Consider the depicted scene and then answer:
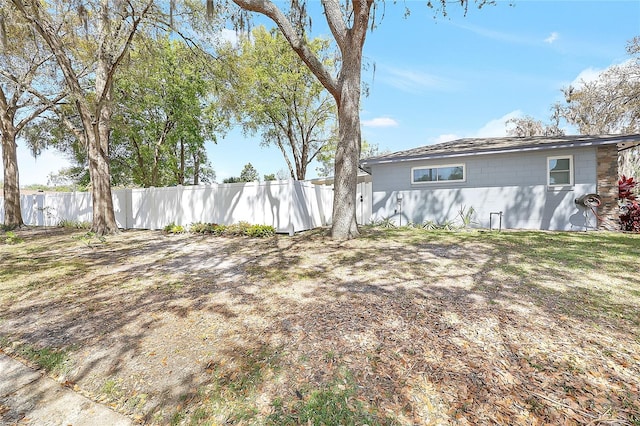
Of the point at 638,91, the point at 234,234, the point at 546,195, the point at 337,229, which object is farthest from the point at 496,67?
the point at 234,234

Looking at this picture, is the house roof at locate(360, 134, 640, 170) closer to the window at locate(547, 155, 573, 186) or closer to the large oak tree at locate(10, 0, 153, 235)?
the window at locate(547, 155, 573, 186)

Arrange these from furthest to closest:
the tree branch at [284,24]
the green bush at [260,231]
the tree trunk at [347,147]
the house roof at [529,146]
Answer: the green bush at [260,231] → the house roof at [529,146] → the tree trunk at [347,147] → the tree branch at [284,24]

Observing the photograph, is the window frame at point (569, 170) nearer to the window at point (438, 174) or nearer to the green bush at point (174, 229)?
the window at point (438, 174)

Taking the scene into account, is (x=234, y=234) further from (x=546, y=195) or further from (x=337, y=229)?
(x=546, y=195)

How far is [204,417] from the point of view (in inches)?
68.0

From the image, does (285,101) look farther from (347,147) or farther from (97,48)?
(347,147)

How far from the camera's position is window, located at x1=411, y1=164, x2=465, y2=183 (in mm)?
9297

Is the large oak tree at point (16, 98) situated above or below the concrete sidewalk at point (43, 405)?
above

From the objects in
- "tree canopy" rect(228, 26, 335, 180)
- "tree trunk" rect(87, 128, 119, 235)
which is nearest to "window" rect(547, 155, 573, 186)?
"tree canopy" rect(228, 26, 335, 180)

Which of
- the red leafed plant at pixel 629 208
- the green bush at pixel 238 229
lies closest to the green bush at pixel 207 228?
the green bush at pixel 238 229

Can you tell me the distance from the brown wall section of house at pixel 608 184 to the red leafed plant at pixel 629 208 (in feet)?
0.69

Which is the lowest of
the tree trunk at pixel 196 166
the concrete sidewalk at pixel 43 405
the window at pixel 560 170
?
the concrete sidewalk at pixel 43 405

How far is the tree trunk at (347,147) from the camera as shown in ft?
22.5

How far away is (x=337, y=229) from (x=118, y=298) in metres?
4.61
